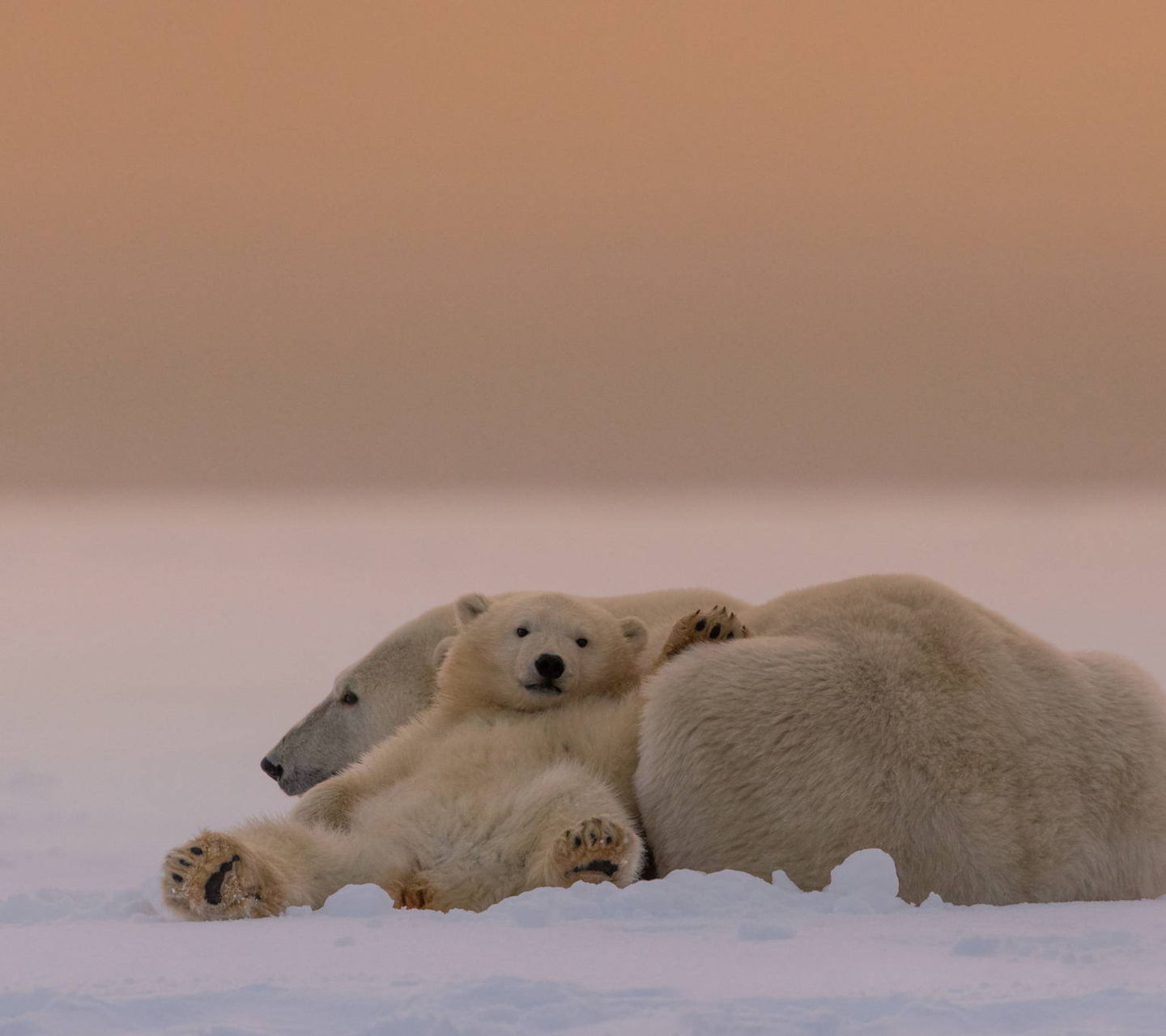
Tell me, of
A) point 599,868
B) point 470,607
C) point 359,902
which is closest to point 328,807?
point 359,902

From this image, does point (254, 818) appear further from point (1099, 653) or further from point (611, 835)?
point (1099, 653)

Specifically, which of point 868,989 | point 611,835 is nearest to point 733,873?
point 611,835

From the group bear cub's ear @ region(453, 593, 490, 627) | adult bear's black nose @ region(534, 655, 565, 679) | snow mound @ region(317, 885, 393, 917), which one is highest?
bear cub's ear @ region(453, 593, 490, 627)

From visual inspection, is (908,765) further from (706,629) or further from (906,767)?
(706,629)

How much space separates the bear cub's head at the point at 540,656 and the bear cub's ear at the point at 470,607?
58 millimetres

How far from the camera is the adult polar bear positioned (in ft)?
12.8

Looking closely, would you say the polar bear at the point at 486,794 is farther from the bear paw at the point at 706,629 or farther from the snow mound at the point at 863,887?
the snow mound at the point at 863,887

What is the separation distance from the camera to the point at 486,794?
400cm

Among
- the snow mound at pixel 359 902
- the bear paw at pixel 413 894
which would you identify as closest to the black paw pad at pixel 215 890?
the snow mound at pixel 359 902

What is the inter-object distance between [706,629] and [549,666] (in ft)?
1.67

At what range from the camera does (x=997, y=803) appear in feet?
13.0

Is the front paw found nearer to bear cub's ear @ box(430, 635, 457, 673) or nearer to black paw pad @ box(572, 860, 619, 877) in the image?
bear cub's ear @ box(430, 635, 457, 673)

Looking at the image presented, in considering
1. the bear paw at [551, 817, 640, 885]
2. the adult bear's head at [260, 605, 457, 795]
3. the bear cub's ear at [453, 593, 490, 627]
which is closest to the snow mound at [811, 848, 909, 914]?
the bear paw at [551, 817, 640, 885]

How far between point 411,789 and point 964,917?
1.47 m
